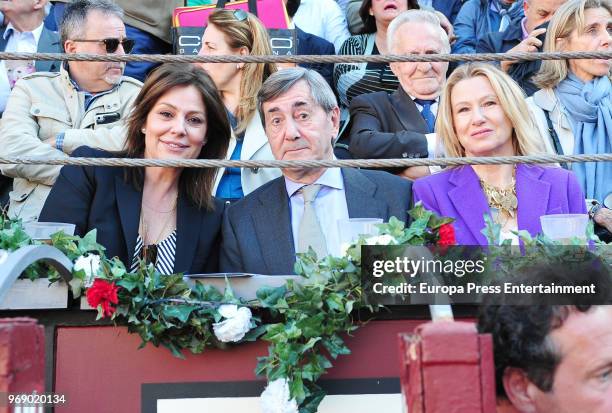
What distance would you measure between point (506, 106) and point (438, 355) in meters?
2.13

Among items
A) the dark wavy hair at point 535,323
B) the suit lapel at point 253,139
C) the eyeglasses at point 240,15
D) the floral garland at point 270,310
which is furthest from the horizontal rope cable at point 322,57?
the eyeglasses at point 240,15

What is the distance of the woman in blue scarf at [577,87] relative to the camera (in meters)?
5.16

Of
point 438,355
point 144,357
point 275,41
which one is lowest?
point 438,355

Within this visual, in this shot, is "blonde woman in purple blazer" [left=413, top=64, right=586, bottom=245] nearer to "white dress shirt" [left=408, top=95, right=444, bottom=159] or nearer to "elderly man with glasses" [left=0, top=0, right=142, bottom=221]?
"white dress shirt" [left=408, top=95, right=444, bottom=159]

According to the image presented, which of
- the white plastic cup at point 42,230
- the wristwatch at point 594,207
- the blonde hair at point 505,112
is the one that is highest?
the blonde hair at point 505,112

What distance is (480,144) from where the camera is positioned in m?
4.24

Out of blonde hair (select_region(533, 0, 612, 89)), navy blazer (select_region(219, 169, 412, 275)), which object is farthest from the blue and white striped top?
blonde hair (select_region(533, 0, 612, 89))

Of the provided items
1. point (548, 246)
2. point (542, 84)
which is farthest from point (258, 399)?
point (542, 84)

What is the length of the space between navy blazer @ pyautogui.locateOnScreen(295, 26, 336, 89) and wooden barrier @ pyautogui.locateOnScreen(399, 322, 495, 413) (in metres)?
3.78

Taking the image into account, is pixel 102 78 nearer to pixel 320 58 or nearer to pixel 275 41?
pixel 275 41

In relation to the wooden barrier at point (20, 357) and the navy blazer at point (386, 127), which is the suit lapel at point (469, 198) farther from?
the wooden barrier at point (20, 357)

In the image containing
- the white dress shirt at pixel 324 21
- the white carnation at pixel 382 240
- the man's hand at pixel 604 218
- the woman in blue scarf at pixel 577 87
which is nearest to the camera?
the white carnation at pixel 382 240

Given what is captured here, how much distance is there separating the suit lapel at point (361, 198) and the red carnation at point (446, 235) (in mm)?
638

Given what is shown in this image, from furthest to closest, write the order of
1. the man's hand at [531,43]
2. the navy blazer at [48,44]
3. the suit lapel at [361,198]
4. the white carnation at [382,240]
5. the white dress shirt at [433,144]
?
the navy blazer at [48,44], the man's hand at [531,43], the white dress shirt at [433,144], the suit lapel at [361,198], the white carnation at [382,240]
